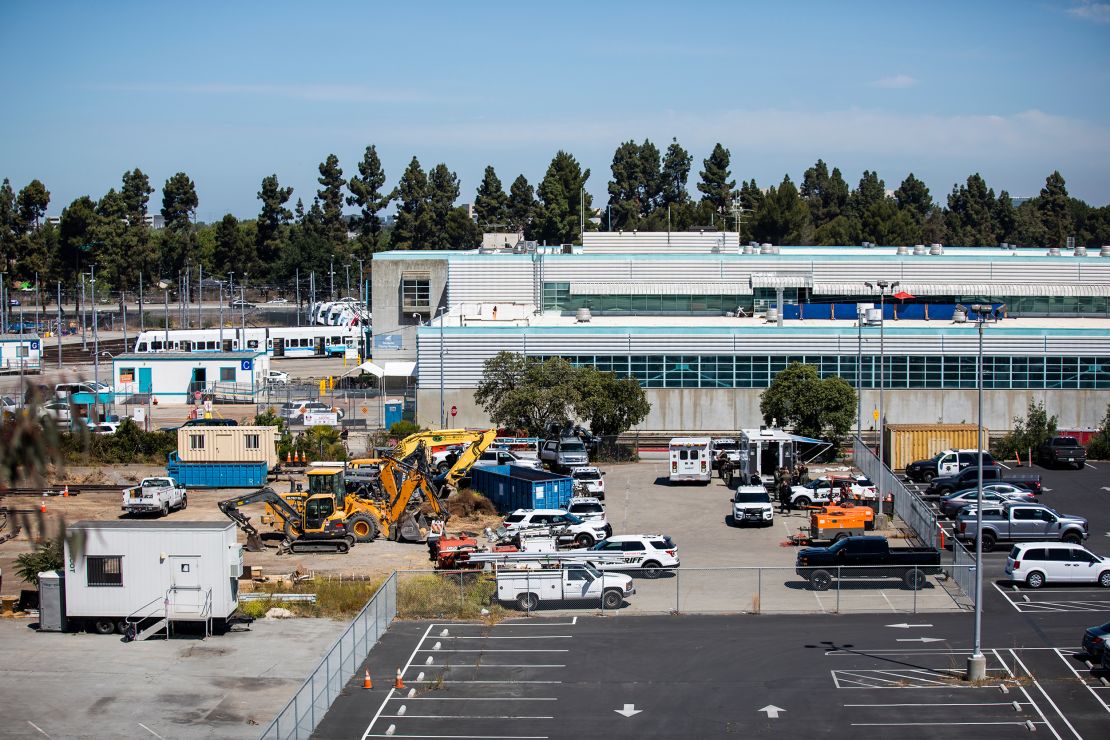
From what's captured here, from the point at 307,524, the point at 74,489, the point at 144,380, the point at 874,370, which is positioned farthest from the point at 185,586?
the point at 144,380

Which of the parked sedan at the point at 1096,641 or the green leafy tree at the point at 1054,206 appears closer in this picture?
the parked sedan at the point at 1096,641

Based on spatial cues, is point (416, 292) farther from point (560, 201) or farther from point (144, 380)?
point (560, 201)

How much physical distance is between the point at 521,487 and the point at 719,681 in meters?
18.1

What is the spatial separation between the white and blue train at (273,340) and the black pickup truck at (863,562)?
64.6 m

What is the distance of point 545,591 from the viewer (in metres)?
34.0

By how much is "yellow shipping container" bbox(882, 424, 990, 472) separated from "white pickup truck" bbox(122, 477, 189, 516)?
29748 millimetres

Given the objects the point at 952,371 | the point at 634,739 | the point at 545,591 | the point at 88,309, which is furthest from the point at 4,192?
the point at 634,739

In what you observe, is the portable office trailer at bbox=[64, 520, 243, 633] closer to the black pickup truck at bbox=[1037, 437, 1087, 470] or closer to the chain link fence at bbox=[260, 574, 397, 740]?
the chain link fence at bbox=[260, 574, 397, 740]

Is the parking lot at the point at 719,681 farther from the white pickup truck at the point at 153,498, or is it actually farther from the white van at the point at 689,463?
the white van at the point at 689,463

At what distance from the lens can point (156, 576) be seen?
31922 mm

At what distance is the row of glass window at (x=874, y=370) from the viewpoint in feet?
211

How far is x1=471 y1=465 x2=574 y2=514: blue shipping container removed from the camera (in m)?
44.9

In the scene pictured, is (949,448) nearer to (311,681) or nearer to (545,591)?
(545,591)

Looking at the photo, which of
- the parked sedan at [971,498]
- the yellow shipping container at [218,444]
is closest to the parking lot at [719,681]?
the parked sedan at [971,498]
